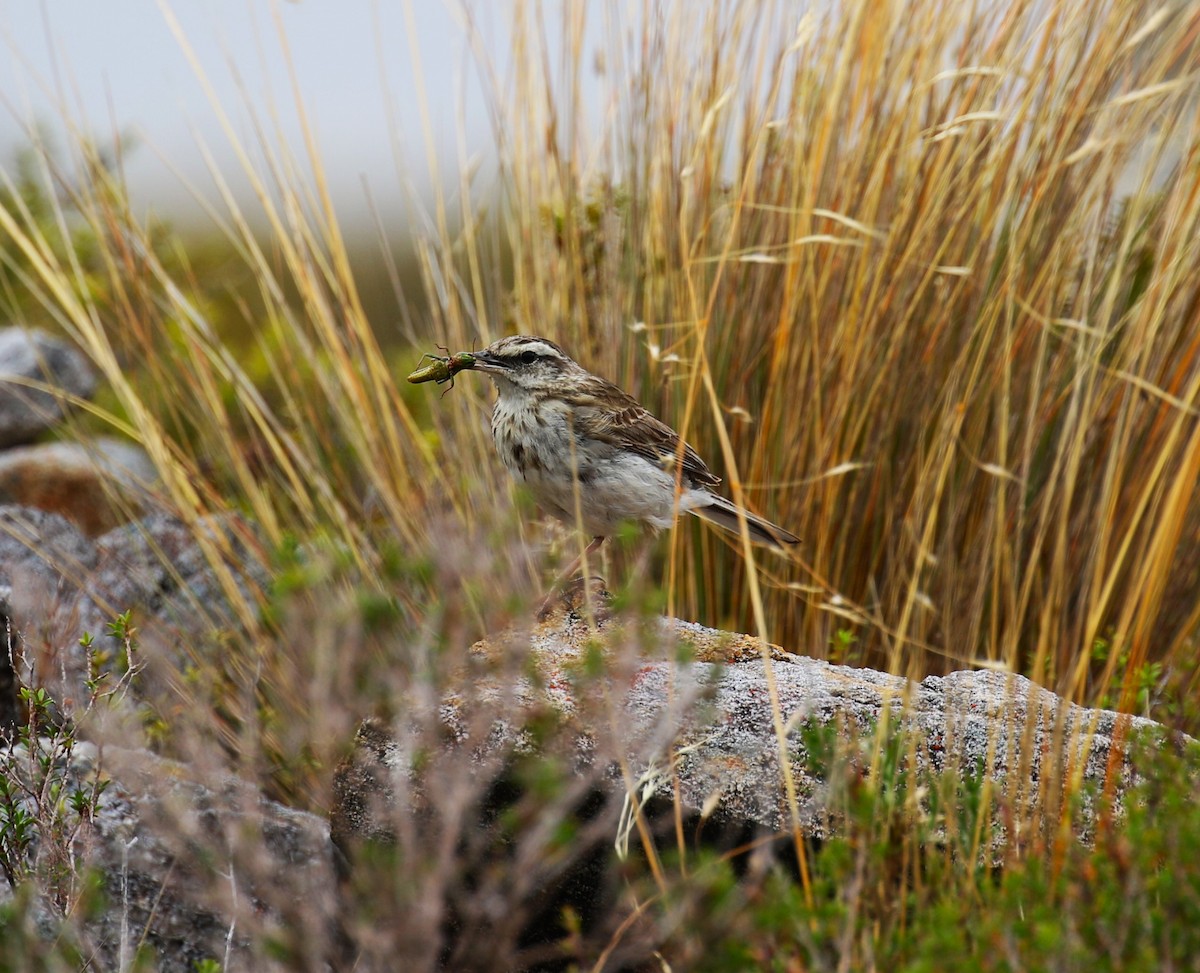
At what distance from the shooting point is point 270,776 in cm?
431

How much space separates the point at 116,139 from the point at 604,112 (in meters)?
1.81

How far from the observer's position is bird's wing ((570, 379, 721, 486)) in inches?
164

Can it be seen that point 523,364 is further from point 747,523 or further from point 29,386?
point 29,386

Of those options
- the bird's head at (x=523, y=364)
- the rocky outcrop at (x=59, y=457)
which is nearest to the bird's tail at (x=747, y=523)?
the bird's head at (x=523, y=364)

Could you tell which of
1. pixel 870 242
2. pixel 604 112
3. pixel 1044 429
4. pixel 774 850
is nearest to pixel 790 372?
pixel 870 242

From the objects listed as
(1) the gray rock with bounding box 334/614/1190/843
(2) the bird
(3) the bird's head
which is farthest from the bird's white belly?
(1) the gray rock with bounding box 334/614/1190/843

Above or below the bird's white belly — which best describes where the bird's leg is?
below

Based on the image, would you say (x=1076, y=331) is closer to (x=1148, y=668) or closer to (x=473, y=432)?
(x=1148, y=668)

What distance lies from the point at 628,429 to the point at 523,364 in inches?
15.2

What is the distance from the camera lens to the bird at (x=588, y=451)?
4062 mm

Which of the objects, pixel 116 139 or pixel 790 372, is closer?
pixel 790 372

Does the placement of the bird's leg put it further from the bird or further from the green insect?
the green insect

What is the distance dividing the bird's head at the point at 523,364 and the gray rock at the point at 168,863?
56.5 inches

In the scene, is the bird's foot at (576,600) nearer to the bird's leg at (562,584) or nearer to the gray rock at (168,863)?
the bird's leg at (562,584)
